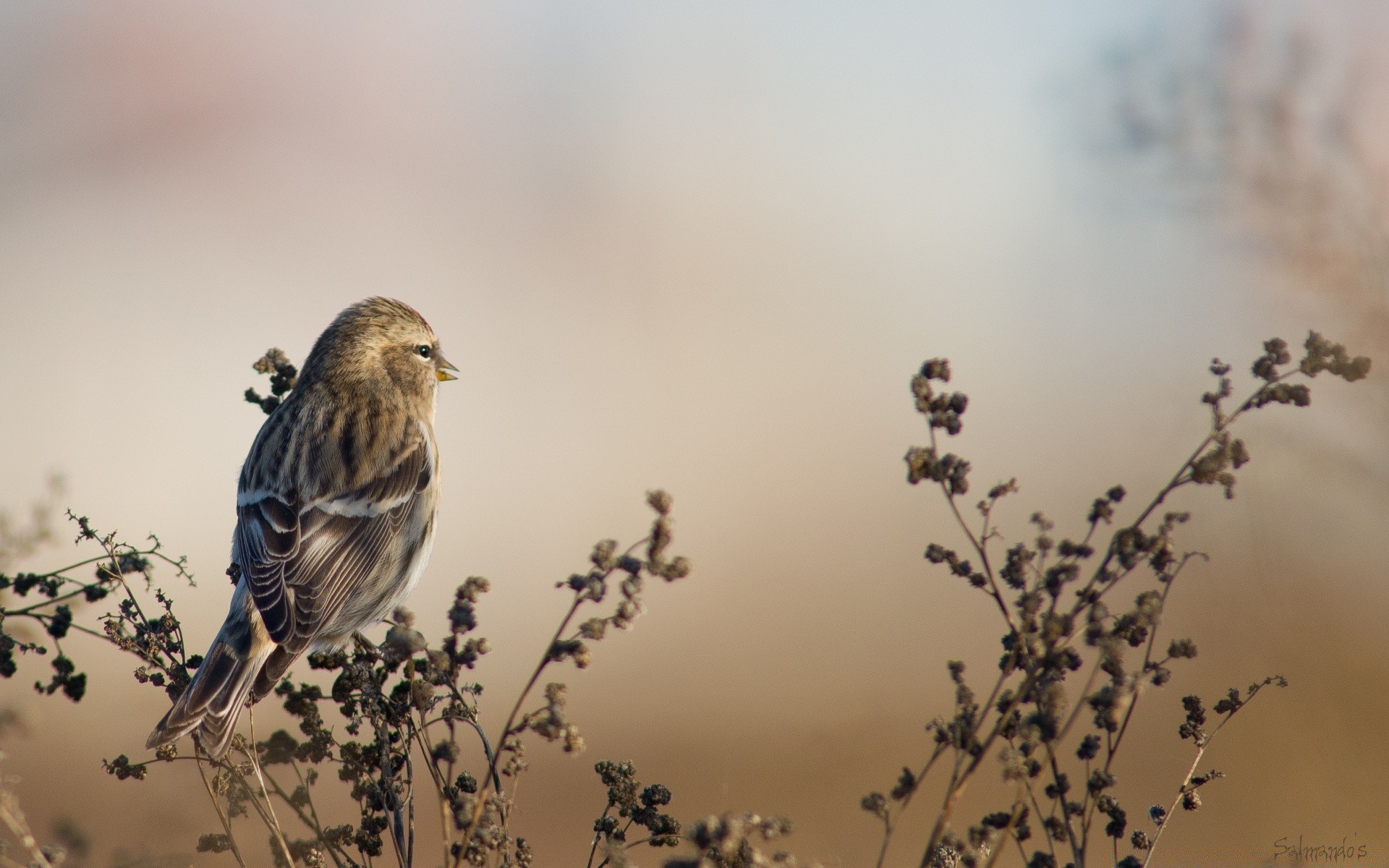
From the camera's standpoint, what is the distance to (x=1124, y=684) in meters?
1.39

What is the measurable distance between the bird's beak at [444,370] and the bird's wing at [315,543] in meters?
0.54

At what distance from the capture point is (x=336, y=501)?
3561mm

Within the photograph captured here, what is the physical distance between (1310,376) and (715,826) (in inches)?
42.9

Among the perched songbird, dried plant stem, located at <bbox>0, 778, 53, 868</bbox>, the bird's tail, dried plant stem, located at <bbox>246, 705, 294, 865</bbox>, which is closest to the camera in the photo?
dried plant stem, located at <bbox>0, 778, 53, 868</bbox>

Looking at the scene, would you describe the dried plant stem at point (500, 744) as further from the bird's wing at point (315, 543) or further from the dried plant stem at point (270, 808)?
the bird's wing at point (315, 543)

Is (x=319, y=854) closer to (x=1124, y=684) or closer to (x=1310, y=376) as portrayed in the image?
(x=1124, y=684)

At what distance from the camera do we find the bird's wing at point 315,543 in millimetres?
3082

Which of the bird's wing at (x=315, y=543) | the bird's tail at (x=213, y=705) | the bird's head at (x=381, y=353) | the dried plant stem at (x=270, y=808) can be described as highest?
the bird's head at (x=381, y=353)

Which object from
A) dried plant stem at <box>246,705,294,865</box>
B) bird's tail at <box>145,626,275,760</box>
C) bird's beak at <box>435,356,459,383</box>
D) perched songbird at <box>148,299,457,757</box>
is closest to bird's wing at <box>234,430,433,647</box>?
perched songbird at <box>148,299,457,757</box>

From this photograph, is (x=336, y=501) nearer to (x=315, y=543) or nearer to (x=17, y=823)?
(x=315, y=543)

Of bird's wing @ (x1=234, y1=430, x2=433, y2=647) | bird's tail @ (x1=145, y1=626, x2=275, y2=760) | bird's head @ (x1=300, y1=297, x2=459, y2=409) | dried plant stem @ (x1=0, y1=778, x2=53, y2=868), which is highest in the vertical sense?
bird's head @ (x1=300, y1=297, x2=459, y2=409)

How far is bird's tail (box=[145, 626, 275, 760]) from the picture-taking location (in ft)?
7.20

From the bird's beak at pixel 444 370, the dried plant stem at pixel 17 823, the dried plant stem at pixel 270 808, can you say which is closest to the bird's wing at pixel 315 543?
the bird's beak at pixel 444 370

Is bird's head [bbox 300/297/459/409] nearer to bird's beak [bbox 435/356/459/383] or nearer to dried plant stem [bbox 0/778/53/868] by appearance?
bird's beak [bbox 435/356/459/383]
